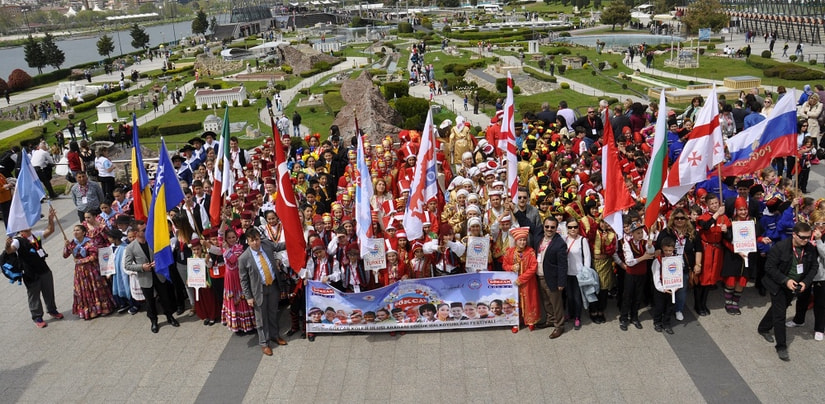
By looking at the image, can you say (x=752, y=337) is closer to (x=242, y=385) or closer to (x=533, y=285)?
(x=533, y=285)

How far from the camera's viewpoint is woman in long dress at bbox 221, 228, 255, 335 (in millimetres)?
8984

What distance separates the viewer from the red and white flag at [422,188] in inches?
357

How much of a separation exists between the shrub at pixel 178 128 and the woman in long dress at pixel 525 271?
2818 cm

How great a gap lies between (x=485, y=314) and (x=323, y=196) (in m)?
4.43

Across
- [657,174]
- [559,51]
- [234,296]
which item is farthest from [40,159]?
[559,51]

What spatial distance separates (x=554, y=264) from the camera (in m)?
8.59

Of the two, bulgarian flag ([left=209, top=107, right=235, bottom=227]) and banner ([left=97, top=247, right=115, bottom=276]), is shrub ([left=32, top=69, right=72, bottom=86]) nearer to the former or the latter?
banner ([left=97, top=247, right=115, bottom=276])

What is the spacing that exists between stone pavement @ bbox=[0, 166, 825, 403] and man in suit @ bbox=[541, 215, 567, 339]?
0.63m

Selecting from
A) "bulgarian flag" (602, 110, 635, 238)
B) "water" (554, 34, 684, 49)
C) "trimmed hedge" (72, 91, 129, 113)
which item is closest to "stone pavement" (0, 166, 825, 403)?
"bulgarian flag" (602, 110, 635, 238)

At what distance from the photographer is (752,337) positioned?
855 cm

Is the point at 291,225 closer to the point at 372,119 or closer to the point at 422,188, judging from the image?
the point at 422,188

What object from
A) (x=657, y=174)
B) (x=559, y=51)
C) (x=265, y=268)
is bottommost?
(x=265, y=268)

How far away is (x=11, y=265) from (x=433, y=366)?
22.5 ft

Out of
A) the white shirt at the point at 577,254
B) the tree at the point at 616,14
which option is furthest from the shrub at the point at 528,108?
the tree at the point at 616,14
